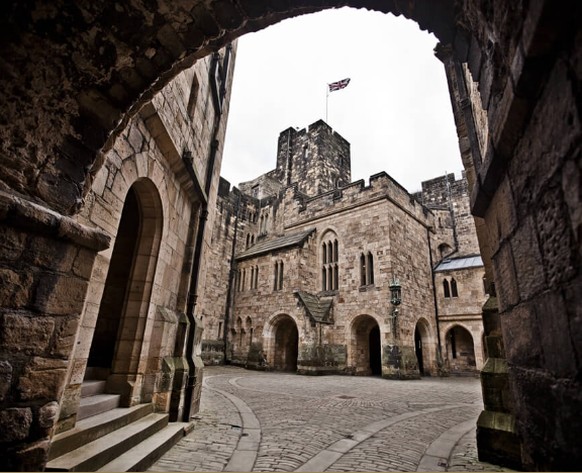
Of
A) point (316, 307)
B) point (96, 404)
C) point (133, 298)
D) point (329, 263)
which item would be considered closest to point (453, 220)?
point (329, 263)

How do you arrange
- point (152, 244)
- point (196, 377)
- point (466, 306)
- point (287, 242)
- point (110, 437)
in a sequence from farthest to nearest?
point (287, 242) → point (466, 306) → point (196, 377) → point (152, 244) → point (110, 437)

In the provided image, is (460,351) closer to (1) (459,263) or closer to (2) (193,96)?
(1) (459,263)

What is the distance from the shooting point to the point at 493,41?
1.89 metres

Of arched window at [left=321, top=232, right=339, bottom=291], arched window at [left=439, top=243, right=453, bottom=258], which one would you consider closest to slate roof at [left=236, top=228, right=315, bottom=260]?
arched window at [left=321, top=232, right=339, bottom=291]

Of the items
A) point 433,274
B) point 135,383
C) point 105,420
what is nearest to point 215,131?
point 135,383

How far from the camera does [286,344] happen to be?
17.7 m

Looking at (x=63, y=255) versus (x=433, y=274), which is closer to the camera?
(x=63, y=255)

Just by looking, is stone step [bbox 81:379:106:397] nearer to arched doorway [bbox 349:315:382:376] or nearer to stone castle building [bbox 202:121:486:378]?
stone castle building [bbox 202:121:486:378]

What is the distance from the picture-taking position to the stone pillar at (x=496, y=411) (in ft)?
11.6

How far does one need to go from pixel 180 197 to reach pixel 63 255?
3.65m

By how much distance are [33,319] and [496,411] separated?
480 centimetres

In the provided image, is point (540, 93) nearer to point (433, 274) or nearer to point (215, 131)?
point (215, 131)

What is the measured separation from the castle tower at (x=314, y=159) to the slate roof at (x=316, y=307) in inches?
412

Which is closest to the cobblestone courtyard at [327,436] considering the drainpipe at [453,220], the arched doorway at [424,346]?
the arched doorway at [424,346]
